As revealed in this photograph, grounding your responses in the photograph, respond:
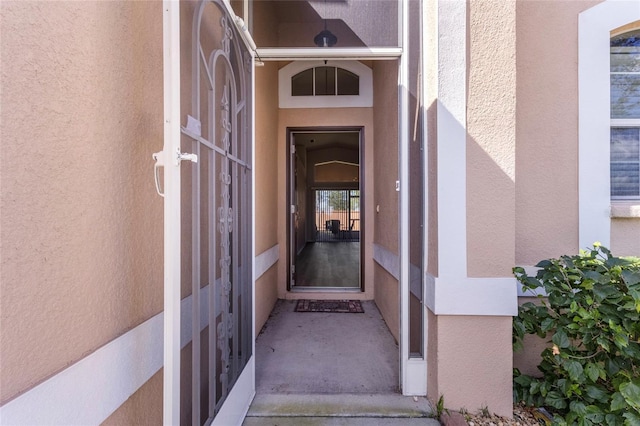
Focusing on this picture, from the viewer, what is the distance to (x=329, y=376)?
204cm

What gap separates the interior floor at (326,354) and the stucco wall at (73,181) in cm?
115

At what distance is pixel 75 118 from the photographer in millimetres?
800

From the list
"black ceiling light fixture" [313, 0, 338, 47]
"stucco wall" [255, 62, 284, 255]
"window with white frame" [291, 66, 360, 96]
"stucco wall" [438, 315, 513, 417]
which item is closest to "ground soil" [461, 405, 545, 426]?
"stucco wall" [438, 315, 513, 417]

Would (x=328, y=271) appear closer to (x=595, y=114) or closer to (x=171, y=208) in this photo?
(x=595, y=114)

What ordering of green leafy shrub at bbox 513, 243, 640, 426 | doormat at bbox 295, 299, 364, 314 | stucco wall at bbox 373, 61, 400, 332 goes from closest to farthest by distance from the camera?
green leafy shrub at bbox 513, 243, 640, 426
stucco wall at bbox 373, 61, 400, 332
doormat at bbox 295, 299, 364, 314

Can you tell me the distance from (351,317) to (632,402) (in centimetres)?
219

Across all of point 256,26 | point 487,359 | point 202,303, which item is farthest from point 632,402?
point 256,26

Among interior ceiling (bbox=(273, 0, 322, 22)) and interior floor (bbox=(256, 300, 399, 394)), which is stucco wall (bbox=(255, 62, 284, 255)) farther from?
interior floor (bbox=(256, 300, 399, 394))

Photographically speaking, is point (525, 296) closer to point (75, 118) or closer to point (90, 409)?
point (90, 409)

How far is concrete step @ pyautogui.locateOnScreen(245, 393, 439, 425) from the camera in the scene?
164 cm

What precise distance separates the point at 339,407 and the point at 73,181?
5.72 ft

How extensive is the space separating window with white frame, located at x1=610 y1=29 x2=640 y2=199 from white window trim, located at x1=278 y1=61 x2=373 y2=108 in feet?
7.48

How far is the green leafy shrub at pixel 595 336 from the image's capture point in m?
1.32

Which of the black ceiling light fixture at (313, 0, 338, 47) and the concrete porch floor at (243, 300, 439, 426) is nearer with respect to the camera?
the concrete porch floor at (243, 300, 439, 426)
